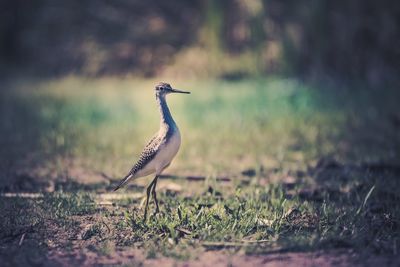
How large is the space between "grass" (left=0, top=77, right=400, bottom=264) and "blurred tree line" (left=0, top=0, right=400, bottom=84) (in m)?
1.08

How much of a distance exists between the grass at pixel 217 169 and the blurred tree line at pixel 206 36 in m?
1.08

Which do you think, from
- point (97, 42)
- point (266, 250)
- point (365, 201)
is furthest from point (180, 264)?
point (97, 42)

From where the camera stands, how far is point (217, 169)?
573 centimetres

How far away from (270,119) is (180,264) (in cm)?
505

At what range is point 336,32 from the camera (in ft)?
35.5

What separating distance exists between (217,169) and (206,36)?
6.03 m

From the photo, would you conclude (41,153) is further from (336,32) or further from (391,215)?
(336,32)

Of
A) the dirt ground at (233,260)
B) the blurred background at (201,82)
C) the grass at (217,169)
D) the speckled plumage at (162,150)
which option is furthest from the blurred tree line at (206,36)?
the dirt ground at (233,260)

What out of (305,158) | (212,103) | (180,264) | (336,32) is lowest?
(180,264)

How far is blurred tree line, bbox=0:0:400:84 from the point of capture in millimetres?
10391

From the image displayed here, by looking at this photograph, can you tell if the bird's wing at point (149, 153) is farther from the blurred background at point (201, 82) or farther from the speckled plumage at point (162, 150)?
the blurred background at point (201, 82)

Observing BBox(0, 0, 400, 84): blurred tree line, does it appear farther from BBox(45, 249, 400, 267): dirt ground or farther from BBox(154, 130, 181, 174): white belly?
BBox(45, 249, 400, 267): dirt ground

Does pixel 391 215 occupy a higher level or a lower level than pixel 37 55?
lower

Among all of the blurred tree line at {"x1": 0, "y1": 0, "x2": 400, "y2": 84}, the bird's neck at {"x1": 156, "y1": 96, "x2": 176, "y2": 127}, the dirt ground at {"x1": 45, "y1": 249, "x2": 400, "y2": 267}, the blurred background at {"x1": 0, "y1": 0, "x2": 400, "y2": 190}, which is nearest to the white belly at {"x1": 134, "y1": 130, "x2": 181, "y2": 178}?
the bird's neck at {"x1": 156, "y1": 96, "x2": 176, "y2": 127}
